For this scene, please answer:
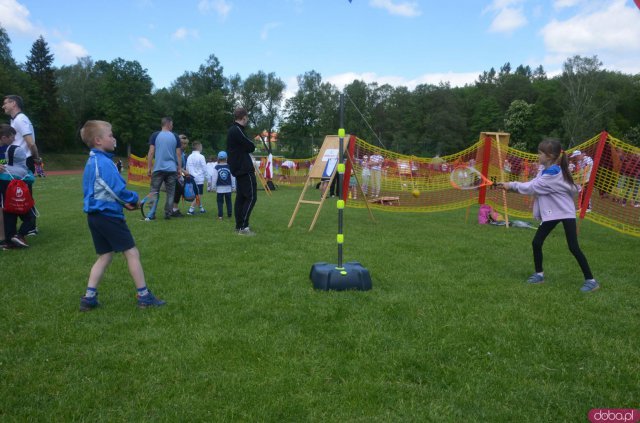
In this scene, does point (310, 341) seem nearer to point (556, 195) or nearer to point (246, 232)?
point (556, 195)

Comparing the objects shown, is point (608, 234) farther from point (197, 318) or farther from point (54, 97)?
point (54, 97)

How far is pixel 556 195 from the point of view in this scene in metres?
5.30

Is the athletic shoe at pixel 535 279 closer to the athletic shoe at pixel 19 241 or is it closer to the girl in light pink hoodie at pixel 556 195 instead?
the girl in light pink hoodie at pixel 556 195

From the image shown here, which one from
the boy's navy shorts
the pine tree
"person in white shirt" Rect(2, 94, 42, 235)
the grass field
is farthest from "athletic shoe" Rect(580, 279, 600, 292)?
the pine tree

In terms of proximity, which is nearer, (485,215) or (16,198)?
(16,198)

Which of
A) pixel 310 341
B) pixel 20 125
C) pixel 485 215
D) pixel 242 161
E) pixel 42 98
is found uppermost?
pixel 42 98

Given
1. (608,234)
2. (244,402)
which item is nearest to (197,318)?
(244,402)

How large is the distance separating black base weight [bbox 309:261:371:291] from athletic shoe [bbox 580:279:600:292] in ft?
8.39

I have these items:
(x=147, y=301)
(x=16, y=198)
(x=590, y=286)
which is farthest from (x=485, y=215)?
(x=16, y=198)

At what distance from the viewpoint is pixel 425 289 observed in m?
4.98

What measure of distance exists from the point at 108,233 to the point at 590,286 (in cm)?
531

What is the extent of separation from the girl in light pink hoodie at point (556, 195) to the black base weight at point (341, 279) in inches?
82.9

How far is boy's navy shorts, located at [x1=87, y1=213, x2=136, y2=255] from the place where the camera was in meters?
4.09

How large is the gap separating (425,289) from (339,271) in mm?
1016
